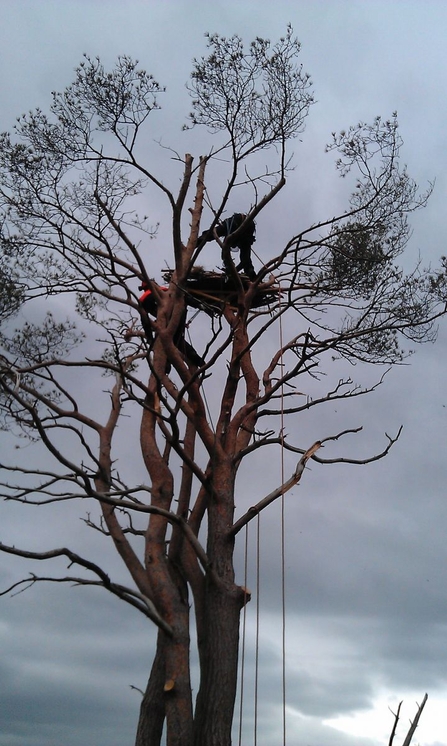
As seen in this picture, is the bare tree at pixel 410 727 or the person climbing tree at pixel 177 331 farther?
the person climbing tree at pixel 177 331

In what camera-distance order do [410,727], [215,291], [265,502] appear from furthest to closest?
[215,291], [265,502], [410,727]

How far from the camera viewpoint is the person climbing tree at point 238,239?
7.97 meters

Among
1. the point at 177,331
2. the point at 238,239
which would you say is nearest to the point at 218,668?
the point at 177,331

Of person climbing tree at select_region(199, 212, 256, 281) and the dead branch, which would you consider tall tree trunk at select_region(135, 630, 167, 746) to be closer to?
the dead branch

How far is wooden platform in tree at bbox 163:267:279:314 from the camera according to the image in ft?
28.6

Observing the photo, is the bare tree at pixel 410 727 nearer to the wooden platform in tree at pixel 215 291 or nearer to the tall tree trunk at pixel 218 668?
the tall tree trunk at pixel 218 668

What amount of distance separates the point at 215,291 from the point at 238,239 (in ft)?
2.28

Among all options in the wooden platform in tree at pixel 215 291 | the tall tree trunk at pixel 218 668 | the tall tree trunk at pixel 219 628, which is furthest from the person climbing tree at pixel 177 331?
the tall tree trunk at pixel 218 668

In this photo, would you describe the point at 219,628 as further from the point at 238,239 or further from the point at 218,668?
the point at 238,239

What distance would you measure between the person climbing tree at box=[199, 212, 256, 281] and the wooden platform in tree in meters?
0.14

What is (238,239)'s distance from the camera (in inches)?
332

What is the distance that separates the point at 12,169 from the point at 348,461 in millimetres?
4509

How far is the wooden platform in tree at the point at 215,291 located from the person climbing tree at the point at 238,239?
14 centimetres

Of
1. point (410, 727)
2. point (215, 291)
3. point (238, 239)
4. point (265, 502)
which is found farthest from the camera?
point (215, 291)
